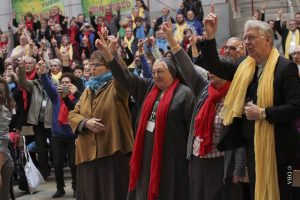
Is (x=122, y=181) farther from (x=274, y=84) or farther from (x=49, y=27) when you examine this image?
(x=49, y=27)

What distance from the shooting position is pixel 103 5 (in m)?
21.0

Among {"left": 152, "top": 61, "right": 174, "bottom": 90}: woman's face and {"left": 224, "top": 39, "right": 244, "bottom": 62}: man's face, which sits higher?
{"left": 224, "top": 39, "right": 244, "bottom": 62}: man's face

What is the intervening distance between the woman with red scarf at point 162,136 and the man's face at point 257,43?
58.5 inches

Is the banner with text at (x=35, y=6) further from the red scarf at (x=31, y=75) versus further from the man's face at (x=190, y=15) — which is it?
the red scarf at (x=31, y=75)

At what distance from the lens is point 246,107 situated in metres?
4.84

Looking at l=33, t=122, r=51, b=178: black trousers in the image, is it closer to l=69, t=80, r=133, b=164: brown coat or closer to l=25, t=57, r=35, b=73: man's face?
l=25, t=57, r=35, b=73: man's face

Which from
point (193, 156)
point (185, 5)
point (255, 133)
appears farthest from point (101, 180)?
point (185, 5)

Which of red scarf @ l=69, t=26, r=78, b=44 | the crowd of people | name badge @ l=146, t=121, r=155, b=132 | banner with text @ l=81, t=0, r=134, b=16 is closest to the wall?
banner with text @ l=81, t=0, r=134, b=16

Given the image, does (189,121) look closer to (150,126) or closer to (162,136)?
(162,136)

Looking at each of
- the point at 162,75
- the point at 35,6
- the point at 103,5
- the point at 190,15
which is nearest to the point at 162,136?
the point at 162,75

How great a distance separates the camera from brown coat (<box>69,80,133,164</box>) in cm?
691

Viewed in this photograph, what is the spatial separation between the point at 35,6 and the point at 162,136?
57.8 ft

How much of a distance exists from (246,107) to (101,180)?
2.63 m

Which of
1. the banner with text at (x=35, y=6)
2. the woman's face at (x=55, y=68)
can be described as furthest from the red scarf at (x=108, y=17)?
the woman's face at (x=55, y=68)
